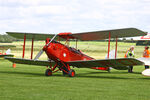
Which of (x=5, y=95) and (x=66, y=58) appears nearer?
(x=5, y=95)

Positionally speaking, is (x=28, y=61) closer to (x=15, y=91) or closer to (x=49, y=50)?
(x=49, y=50)

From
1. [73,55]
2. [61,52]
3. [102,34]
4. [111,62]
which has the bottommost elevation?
→ [111,62]

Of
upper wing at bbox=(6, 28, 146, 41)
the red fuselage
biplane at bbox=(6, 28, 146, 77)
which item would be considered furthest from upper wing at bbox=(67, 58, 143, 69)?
upper wing at bbox=(6, 28, 146, 41)

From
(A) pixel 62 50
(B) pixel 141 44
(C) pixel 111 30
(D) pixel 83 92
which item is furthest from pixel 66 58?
(B) pixel 141 44

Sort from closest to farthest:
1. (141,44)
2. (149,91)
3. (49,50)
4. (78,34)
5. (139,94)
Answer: (139,94) < (149,91) < (49,50) < (78,34) < (141,44)

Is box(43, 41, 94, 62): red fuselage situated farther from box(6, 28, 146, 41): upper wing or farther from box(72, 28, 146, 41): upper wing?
box(72, 28, 146, 41): upper wing

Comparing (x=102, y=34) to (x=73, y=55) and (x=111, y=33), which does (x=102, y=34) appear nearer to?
(x=111, y=33)

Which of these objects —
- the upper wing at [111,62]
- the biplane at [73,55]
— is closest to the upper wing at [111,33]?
the biplane at [73,55]

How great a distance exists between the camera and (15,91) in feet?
27.5

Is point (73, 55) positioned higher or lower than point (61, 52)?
lower

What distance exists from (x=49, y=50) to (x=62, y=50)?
78 cm

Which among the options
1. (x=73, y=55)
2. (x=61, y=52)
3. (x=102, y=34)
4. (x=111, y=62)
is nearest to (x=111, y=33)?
(x=102, y=34)

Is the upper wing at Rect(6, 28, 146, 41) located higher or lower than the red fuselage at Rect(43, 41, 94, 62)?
higher

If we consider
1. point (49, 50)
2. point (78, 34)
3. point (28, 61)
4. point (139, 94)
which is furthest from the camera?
point (28, 61)
